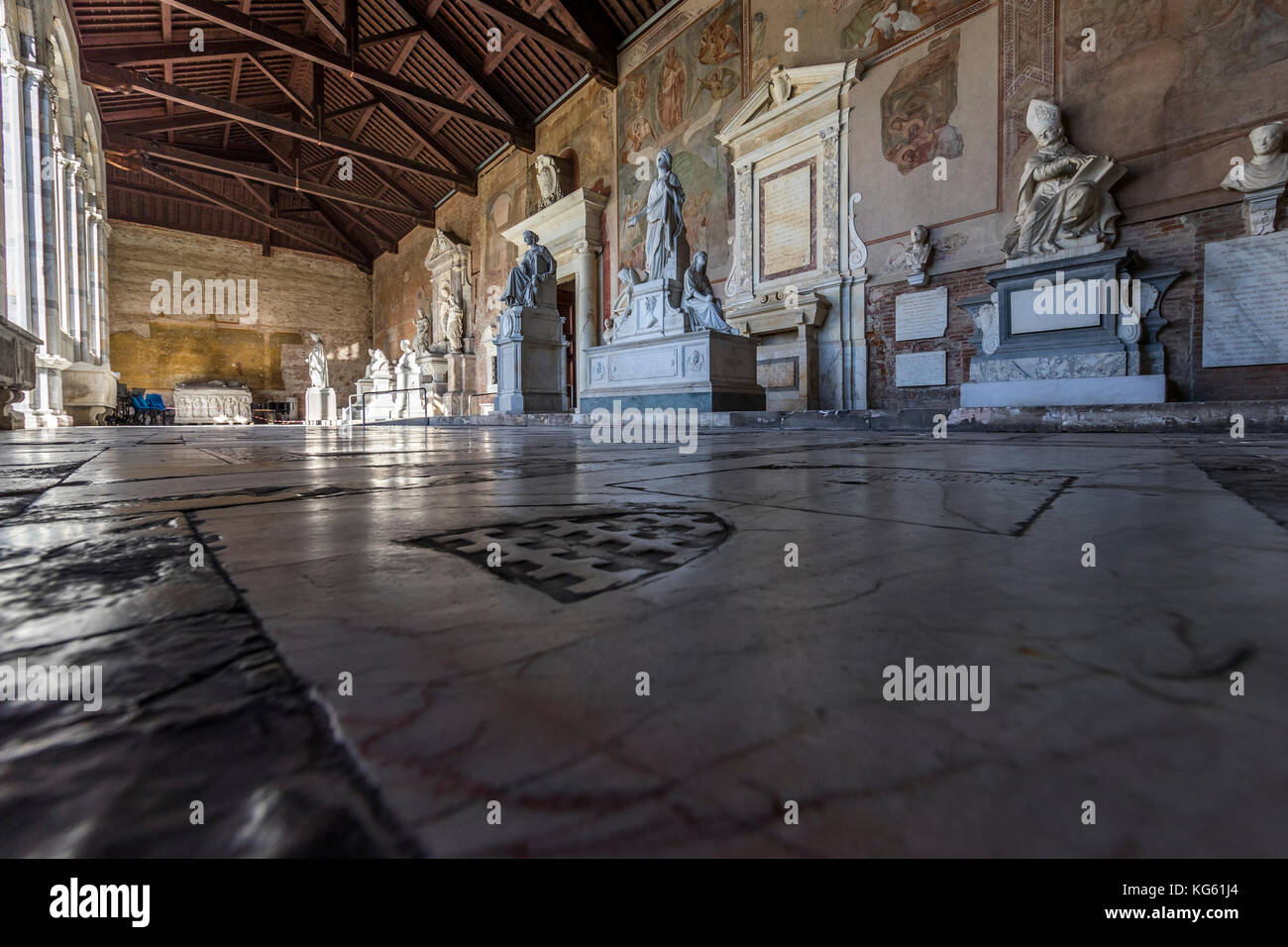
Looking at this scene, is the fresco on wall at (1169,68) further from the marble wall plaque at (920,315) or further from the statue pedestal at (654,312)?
the statue pedestal at (654,312)

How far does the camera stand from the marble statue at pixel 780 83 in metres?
8.69

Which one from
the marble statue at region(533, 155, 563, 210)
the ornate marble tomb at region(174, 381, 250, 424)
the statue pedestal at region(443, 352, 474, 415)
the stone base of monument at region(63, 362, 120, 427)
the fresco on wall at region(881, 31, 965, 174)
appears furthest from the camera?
the ornate marble tomb at region(174, 381, 250, 424)

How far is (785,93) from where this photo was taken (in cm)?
875

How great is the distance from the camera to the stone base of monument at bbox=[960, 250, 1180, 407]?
565 cm

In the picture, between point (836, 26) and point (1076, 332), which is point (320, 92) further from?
point (1076, 332)

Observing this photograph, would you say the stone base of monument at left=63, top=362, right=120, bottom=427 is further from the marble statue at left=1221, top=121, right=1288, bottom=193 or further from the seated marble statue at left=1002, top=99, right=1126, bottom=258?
the marble statue at left=1221, top=121, right=1288, bottom=193

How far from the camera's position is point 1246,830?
224 millimetres

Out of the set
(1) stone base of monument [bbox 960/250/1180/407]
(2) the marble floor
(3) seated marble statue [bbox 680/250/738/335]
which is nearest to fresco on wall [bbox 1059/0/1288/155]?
(1) stone base of monument [bbox 960/250/1180/407]

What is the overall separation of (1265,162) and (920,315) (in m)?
2.99

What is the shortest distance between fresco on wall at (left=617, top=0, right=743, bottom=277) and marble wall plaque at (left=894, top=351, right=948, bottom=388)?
335 cm

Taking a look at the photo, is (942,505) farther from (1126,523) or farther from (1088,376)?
(1088,376)

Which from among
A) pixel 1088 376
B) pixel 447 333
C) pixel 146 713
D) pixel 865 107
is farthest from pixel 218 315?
pixel 146 713

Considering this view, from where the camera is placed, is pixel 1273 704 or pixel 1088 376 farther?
pixel 1088 376
